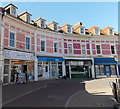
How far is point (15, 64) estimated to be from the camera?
42.7 ft

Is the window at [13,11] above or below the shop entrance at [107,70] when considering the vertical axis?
above

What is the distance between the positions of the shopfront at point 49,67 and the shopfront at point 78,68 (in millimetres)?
1348

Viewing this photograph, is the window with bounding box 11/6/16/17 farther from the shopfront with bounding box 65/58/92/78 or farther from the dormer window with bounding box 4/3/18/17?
the shopfront with bounding box 65/58/92/78

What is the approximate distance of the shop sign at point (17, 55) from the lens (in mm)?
11677

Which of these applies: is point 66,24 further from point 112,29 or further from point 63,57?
point 112,29

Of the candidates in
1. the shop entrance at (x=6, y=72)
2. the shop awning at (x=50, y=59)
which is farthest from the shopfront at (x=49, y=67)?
the shop entrance at (x=6, y=72)

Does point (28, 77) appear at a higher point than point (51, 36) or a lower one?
lower

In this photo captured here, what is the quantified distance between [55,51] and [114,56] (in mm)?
10696

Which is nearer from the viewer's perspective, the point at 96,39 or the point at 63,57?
the point at 63,57

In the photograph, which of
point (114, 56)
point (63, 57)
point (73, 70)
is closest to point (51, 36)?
point (63, 57)

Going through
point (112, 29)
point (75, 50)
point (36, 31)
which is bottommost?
point (75, 50)

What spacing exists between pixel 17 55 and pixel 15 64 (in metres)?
1.14

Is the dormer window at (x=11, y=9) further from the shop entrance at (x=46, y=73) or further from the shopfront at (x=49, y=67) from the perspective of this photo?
the shop entrance at (x=46, y=73)

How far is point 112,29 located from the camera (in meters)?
21.2
